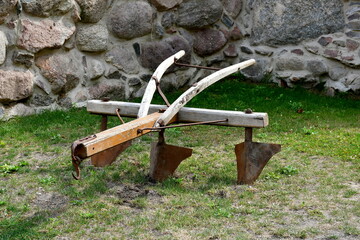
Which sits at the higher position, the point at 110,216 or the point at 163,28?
the point at 163,28

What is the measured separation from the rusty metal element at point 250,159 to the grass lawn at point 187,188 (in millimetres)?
83

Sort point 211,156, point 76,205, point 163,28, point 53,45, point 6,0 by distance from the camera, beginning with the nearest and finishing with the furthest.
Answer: point 76,205
point 211,156
point 6,0
point 53,45
point 163,28

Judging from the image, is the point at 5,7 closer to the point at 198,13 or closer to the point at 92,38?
the point at 92,38

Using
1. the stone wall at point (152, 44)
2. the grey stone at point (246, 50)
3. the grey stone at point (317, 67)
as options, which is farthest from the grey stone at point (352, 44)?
the grey stone at point (246, 50)

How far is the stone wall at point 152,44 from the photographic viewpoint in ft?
19.7

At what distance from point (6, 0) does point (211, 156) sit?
2.69 metres

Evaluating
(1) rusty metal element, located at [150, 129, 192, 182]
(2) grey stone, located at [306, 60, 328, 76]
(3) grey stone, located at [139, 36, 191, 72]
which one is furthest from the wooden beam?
(2) grey stone, located at [306, 60, 328, 76]

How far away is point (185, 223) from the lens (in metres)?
3.46

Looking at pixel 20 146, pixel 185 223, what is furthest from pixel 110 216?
pixel 20 146

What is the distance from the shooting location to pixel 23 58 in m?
5.98

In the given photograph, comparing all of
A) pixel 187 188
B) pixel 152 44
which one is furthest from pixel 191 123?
pixel 152 44

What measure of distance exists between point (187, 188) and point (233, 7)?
14.6ft

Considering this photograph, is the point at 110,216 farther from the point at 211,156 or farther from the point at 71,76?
the point at 71,76

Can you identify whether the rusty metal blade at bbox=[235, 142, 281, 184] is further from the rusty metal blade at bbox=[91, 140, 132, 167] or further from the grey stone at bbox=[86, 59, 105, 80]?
the grey stone at bbox=[86, 59, 105, 80]
